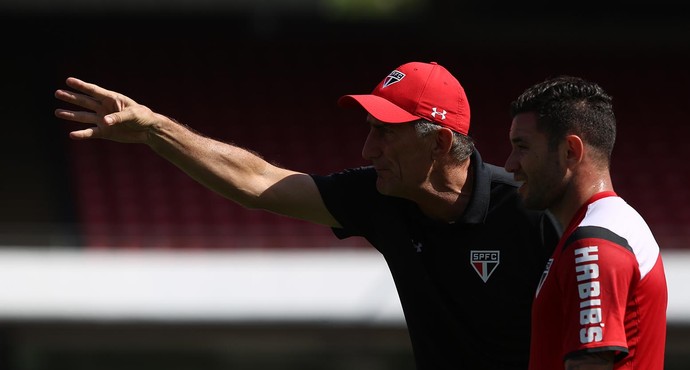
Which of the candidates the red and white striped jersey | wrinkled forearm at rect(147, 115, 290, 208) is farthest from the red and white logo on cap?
the red and white striped jersey

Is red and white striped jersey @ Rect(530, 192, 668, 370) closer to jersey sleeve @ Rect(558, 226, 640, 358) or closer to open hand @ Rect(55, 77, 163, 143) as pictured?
jersey sleeve @ Rect(558, 226, 640, 358)

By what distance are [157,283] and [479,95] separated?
15.8ft

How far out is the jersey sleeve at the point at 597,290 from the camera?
2357 mm

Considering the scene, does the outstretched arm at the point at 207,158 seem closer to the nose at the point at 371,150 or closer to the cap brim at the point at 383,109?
the nose at the point at 371,150

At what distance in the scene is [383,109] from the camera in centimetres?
338

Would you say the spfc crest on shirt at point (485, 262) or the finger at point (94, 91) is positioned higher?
the finger at point (94, 91)

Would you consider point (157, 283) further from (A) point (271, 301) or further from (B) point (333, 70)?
(B) point (333, 70)

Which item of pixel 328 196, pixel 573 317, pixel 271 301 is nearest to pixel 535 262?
pixel 328 196

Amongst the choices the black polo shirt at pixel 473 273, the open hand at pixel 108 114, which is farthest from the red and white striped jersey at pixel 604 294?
the open hand at pixel 108 114

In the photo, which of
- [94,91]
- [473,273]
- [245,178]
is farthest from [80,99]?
[473,273]

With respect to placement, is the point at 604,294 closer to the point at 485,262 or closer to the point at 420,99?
the point at 485,262

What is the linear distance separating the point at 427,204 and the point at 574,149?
90 cm

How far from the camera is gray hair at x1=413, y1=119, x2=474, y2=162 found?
3.43 metres

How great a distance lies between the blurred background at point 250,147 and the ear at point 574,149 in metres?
5.52
